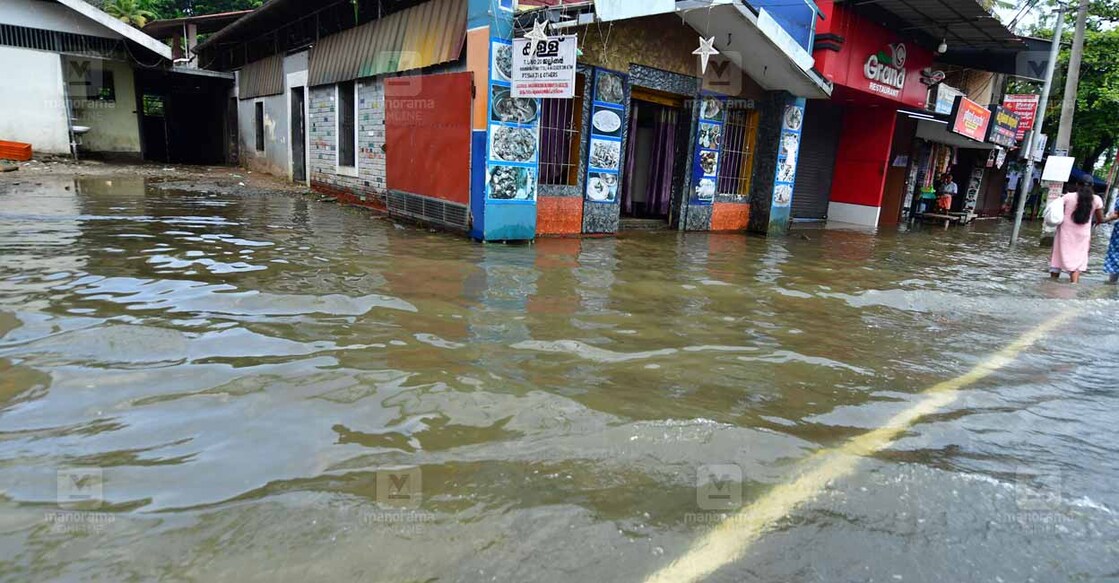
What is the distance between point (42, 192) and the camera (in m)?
11.7

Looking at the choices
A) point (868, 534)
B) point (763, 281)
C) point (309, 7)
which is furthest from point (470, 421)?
point (309, 7)

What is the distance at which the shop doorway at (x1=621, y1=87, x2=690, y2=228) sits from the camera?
12541 millimetres

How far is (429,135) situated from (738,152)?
662 cm

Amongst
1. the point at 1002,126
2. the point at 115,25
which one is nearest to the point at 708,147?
the point at 1002,126

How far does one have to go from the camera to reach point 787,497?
2855mm

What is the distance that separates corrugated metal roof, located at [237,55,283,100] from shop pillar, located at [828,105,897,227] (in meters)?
16.0

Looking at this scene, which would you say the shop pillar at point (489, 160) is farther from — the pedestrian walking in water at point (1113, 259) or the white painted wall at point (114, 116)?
the white painted wall at point (114, 116)

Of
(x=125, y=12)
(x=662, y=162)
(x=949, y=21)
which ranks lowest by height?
(x=662, y=162)

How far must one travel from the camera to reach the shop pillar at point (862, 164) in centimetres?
1677

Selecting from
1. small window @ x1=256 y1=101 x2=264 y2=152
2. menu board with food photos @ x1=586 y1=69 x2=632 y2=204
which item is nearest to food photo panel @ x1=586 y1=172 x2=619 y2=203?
menu board with food photos @ x1=586 y1=69 x2=632 y2=204

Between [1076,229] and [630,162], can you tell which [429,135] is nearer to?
[630,162]

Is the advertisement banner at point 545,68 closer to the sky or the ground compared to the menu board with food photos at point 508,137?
closer to the sky

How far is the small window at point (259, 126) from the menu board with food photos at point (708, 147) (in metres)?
14.3

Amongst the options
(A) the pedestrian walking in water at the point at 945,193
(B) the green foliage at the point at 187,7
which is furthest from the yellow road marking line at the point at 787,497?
(B) the green foliage at the point at 187,7
